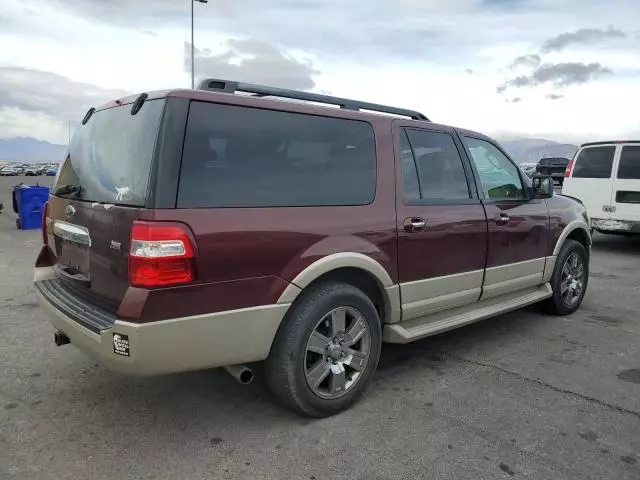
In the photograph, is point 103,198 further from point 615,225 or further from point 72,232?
point 615,225

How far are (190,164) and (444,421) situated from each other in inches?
82.4

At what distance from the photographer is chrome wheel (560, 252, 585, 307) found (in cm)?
546

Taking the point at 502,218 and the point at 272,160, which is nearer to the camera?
the point at 272,160

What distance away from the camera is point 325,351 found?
3240 millimetres

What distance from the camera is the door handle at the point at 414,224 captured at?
3631mm

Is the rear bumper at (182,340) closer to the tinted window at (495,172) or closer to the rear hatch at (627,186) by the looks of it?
the tinted window at (495,172)

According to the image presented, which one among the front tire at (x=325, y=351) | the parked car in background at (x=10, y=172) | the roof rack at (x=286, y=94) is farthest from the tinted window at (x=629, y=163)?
the parked car in background at (x=10, y=172)

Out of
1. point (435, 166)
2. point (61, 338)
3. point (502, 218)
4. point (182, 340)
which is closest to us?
point (182, 340)

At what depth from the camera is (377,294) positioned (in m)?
3.61

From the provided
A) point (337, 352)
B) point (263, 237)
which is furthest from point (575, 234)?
point (263, 237)

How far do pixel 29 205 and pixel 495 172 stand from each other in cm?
1042

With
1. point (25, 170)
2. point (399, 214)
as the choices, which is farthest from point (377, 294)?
point (25, 170)

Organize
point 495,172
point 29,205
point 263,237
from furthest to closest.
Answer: point 29,205
point 495,172
point 263,237

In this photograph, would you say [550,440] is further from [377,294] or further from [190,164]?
[190,164]
